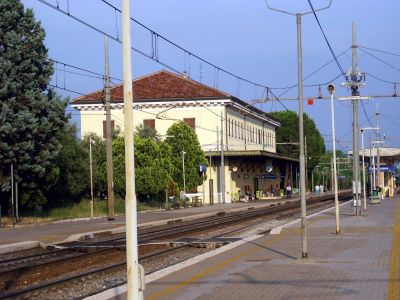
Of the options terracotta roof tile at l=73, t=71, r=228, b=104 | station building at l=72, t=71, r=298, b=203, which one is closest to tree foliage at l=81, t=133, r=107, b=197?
station building at l=72, t=71, r=298, b=203

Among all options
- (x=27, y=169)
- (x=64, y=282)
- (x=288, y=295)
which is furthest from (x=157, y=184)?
(x=288, y=295)

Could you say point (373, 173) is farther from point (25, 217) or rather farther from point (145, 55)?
point (145, 55)

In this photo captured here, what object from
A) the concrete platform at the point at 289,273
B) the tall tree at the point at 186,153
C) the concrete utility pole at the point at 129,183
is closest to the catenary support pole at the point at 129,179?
the concrete utility pole at the point at 129,183

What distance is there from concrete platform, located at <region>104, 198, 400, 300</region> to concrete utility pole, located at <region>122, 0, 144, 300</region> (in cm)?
380

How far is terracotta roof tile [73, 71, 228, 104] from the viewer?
73562 mm

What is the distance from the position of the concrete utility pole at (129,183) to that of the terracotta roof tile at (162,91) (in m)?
64.7

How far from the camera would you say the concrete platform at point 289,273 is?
11570mm

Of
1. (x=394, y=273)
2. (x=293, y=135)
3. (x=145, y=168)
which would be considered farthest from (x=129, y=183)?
(x=293, y=135)

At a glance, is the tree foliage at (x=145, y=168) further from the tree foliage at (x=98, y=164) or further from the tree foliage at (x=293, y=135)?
the tree foliage at (x=293, y=135)

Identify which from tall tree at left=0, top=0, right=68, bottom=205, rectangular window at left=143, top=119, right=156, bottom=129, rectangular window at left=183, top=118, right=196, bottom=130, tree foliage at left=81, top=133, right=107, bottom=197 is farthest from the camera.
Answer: rectangular window at left=183, top=118, right=196, bottom=130

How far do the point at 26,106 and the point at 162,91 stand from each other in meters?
38.6

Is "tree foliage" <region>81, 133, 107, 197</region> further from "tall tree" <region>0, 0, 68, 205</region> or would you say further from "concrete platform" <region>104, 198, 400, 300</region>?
"concrete platform" <region>104, 198, 400, 300</region>

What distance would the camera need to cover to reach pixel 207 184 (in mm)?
73125

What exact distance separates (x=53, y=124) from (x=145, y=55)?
56.8 feet
